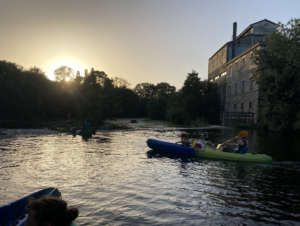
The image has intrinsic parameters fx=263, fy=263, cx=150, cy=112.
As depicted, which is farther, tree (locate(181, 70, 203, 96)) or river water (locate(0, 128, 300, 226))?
tree (locate(181, 70, 203, 96))

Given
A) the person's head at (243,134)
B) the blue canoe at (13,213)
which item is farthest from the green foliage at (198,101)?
the blue canoe at (13,213)

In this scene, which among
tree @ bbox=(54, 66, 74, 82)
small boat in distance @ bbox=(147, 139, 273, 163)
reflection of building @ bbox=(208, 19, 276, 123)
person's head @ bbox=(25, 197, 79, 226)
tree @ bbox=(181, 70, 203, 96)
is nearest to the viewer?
person's head @ bbox=(25, 197, 79, 226)

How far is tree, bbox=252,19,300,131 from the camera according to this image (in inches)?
928

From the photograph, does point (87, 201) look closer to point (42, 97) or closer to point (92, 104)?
point (92, 104)

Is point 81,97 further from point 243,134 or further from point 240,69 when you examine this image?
point 243,134

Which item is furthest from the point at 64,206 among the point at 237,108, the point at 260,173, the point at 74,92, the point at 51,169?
the point at 74,92

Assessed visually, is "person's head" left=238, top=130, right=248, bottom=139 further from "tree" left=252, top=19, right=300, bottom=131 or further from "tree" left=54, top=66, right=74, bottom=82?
"tree" left=54, top=66, right=74, bottom=82

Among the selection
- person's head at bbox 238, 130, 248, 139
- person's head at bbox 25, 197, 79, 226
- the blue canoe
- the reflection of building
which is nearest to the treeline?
the reflection of building

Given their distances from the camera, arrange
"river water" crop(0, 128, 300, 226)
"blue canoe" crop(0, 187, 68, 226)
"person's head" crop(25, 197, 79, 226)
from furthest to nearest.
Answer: "river water" crop(0, 128, 300, 226), "blue canoe" crop(0, 187, 68, 226), "person's head" crop(25, 197, 79, 226)

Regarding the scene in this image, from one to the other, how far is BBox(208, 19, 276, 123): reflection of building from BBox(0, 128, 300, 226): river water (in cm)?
2393

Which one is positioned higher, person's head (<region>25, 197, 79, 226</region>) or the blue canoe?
person's head (<region>25, 197, 79, 226</region>)

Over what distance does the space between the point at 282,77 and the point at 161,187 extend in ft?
66.8

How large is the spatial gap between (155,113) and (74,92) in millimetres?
22518

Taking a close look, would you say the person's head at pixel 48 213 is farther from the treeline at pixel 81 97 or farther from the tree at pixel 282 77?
the treeline at pixel 81 97
